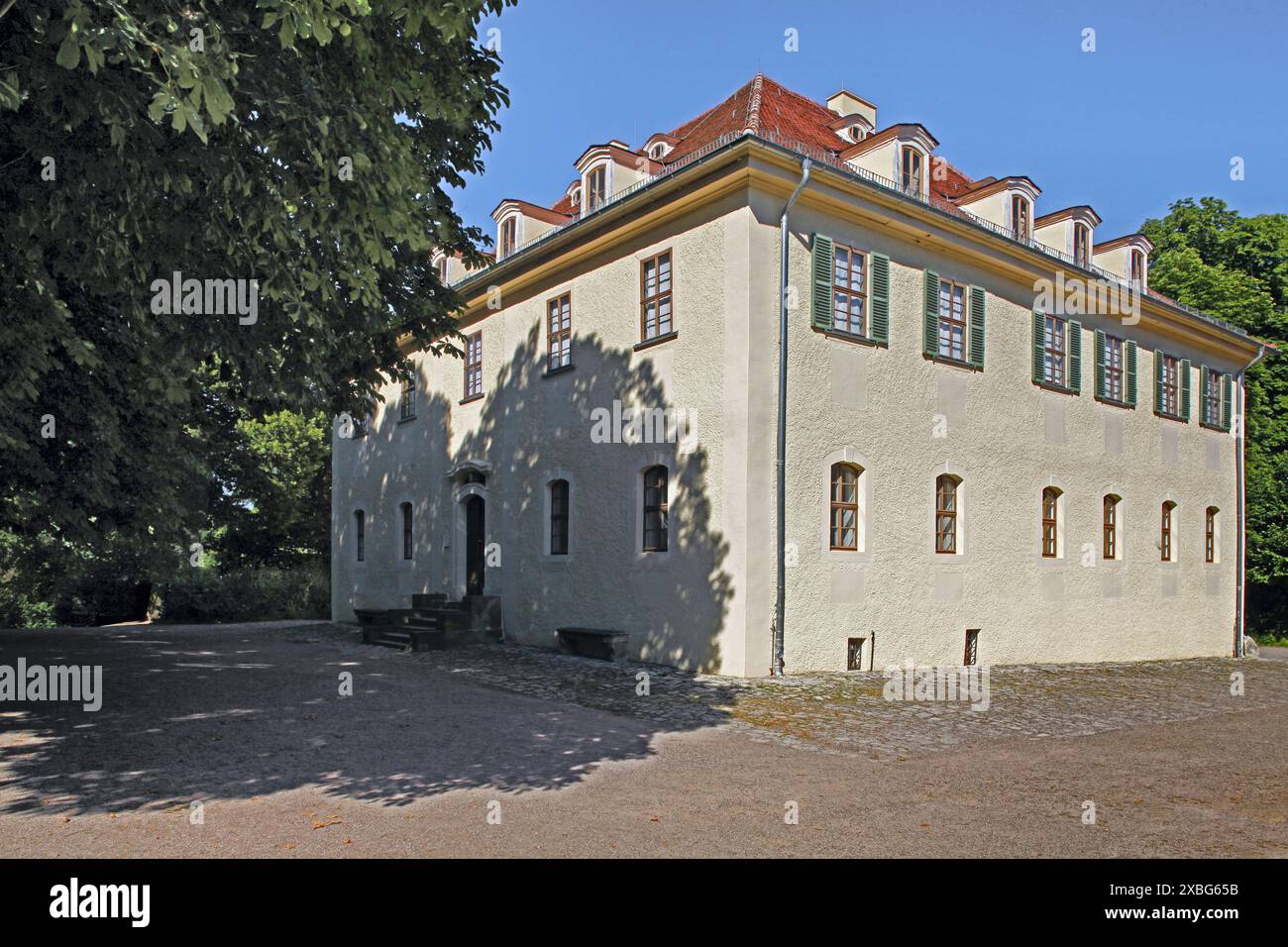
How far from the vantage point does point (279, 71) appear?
20.6 ft

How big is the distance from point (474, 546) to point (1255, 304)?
23.1 metres

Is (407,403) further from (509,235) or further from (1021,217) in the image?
(1021,217)

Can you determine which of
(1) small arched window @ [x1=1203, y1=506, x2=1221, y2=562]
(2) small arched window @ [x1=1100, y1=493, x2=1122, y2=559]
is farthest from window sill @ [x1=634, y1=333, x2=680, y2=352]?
(1) small arched window @ [x1=1203, y1=506, x2=1221, y2=562]

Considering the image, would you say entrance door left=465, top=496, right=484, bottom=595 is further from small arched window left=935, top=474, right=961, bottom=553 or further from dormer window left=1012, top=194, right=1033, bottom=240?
dormer window left=1012, top=194, right=1033, bottom=240

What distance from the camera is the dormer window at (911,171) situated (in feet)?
52.1

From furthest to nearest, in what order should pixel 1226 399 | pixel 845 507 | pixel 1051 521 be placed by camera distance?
pixel 1226 399
pixel 1051 521
pixel 845 507

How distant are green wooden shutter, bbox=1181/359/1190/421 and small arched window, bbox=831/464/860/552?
456 inches

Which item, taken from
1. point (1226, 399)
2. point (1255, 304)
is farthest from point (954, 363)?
point (1255, 304)

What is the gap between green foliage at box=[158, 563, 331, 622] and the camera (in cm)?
2877

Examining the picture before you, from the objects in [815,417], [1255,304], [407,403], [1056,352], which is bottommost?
[815,417]

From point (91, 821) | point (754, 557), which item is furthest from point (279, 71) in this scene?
point (754, 557)

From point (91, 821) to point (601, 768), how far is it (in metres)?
3.50

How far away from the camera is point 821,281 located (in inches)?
567

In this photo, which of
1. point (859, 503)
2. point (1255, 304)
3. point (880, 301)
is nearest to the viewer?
point (859, 503)
